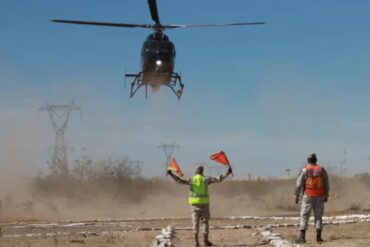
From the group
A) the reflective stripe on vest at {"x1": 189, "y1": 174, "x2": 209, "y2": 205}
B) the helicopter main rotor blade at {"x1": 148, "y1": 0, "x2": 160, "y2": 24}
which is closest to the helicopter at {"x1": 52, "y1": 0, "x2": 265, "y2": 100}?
the helicopter main rotor blade at {"x1": 148, "y1": 0, "x2": 160, "y2": 24}

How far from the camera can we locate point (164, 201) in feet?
221

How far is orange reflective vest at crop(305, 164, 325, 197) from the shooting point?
1734 centimetres

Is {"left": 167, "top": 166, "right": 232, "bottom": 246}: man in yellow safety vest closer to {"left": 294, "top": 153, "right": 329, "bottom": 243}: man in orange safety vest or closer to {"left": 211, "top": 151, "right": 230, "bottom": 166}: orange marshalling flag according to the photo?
{"left": 211, "top": 151, "right": 230, "bottom": 166}: orange marshalling flag

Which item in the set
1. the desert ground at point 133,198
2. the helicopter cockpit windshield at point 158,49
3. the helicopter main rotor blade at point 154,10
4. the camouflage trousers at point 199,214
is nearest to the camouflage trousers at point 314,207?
the camouflage trousers at point 199,214

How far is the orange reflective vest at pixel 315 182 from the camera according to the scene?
1734 cm

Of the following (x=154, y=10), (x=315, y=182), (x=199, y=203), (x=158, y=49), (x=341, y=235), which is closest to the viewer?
(x=315, y=182)

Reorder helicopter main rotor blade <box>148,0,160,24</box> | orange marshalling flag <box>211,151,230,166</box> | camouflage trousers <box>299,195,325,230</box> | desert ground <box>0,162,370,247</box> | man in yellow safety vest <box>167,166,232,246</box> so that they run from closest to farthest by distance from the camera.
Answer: camouflage trousers <box>299,195,325,230</box>
man in yellow safety vest <box>167,166,232,246</box>
orange marshalling flag <box>211,151,230,166</box>
helicopter main rotor blade <box>148,0,160,24</box>
desert ground <box>0,162,370,247</box>

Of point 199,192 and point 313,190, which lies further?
point 199,192

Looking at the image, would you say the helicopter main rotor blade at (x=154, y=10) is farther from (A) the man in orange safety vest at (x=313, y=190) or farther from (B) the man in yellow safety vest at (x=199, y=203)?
(A) the man in orange safety vest at (x=313, y=190)

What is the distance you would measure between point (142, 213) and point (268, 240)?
37944 mm

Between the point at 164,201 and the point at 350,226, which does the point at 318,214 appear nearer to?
the point at 350,226

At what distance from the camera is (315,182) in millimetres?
17359

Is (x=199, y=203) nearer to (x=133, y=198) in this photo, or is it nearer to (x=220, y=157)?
(x=220, y=157)

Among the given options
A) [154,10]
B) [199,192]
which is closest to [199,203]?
[199,192]
